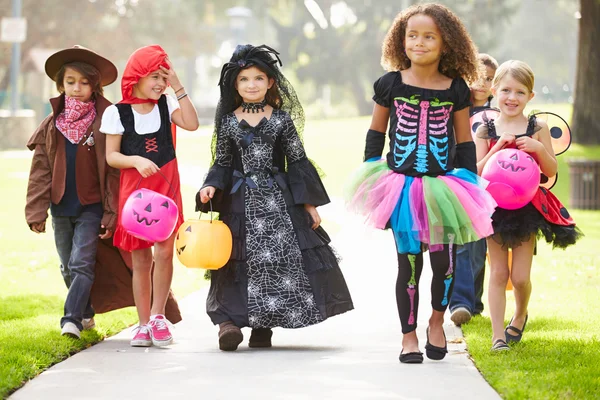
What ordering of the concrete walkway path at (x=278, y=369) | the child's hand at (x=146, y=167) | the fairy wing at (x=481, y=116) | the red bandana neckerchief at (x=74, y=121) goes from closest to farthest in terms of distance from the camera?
the concrete walkway path at (x=278, y=369) < the child's hand at (x=146, y=167) < the red bandana neckerchief at (x=74, y=121) < the fairy wing at (x=481, y=116)

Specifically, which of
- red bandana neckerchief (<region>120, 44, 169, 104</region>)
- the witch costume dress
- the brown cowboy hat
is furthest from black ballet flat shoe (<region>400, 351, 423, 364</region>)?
the brown cowboy hat

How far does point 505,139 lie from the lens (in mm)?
7020

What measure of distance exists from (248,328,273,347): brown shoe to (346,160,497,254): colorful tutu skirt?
3.95 feet

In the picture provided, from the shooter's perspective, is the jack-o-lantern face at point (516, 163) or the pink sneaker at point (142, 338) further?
the pink sneaker at point (142, 338)

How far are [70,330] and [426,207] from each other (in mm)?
2547

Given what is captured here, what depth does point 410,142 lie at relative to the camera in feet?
21.5

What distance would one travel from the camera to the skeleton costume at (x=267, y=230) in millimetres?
7125

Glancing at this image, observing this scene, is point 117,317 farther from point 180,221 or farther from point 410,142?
point 410,142

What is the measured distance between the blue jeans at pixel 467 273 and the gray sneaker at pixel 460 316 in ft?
0.25

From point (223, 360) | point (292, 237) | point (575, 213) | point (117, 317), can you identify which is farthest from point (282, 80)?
point (575, 213)

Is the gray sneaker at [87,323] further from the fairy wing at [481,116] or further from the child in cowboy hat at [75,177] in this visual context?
the fairy wing at [481,116]

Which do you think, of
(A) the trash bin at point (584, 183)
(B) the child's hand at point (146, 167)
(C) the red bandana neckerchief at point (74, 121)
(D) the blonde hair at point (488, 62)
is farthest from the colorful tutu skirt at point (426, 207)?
(A) the trash bin at point (584, 183)

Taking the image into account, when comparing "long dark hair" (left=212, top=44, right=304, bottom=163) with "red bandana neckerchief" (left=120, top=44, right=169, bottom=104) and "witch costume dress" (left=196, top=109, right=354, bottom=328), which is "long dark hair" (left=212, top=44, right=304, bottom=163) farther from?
"red bandana neckerchief" (left=120, top=44, right=169, bottom=104)

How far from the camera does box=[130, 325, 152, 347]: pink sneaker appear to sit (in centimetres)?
730
